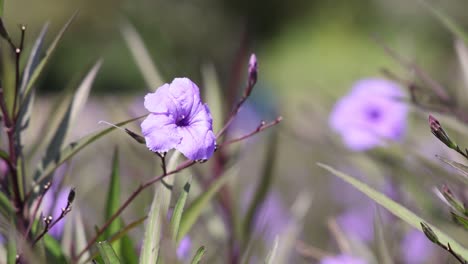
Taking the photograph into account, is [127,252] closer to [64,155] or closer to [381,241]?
[64,155]

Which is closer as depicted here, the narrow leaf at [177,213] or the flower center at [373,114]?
the narrow leaf at [177,213]

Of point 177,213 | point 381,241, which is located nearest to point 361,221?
point 381,241

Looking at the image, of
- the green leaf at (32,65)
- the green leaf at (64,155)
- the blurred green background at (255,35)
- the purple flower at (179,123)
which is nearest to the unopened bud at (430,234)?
the purple flower at (179,123)

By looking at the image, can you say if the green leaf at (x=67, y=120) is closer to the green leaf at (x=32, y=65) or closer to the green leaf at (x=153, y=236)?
the green leaf at (x=32, y=65)

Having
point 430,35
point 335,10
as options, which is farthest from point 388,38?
point 335,10

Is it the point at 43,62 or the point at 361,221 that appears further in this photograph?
the point at 361,221
